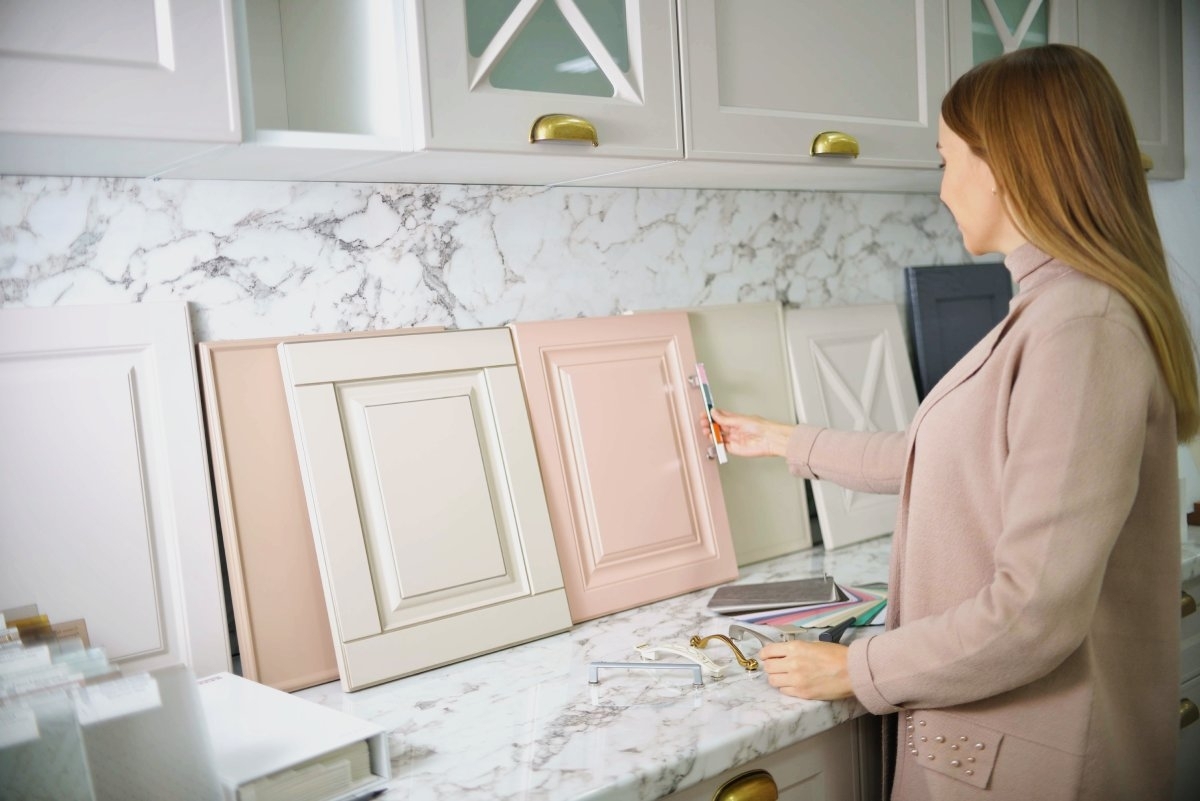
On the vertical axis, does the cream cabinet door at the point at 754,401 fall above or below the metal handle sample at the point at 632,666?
above

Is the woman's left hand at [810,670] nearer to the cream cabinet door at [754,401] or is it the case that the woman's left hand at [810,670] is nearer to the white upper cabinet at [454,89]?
the cream cabinet door at [754,401]

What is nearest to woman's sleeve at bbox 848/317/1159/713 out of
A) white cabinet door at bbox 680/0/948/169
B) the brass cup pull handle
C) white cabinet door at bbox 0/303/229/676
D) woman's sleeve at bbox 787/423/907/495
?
the brass cup pull handle

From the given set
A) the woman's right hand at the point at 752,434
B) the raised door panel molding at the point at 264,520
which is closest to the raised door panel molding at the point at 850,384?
the woman's right hand at the point at 752,434

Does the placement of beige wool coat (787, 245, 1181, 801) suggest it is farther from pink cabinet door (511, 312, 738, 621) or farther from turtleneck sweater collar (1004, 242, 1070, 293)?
pink cabinet door (511, 312, 738, 621)

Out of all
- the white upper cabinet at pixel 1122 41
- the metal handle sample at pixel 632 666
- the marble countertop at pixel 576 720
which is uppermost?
the white upper cabinet at pixel 1122 41

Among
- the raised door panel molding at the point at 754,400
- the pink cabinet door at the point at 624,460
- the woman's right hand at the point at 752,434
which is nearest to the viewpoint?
the pink cabinet door at the point at 624,460

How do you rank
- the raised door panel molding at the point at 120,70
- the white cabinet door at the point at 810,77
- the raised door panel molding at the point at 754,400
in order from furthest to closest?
the raised door panel molding at the point at 754,400
the white cabinet door at the point at 810,77
the raised door panel molding at the point at 120,70

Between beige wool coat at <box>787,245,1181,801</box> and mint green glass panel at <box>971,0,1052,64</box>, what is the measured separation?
0.79 metres

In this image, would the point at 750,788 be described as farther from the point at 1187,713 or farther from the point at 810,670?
the point at 1187,713

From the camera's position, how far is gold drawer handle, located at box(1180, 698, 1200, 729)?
167 cm

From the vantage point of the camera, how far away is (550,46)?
4.00 feet

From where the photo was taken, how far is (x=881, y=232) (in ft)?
6.74

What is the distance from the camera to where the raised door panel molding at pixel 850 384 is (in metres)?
1.79

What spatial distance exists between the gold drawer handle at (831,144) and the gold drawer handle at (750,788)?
86 cm
